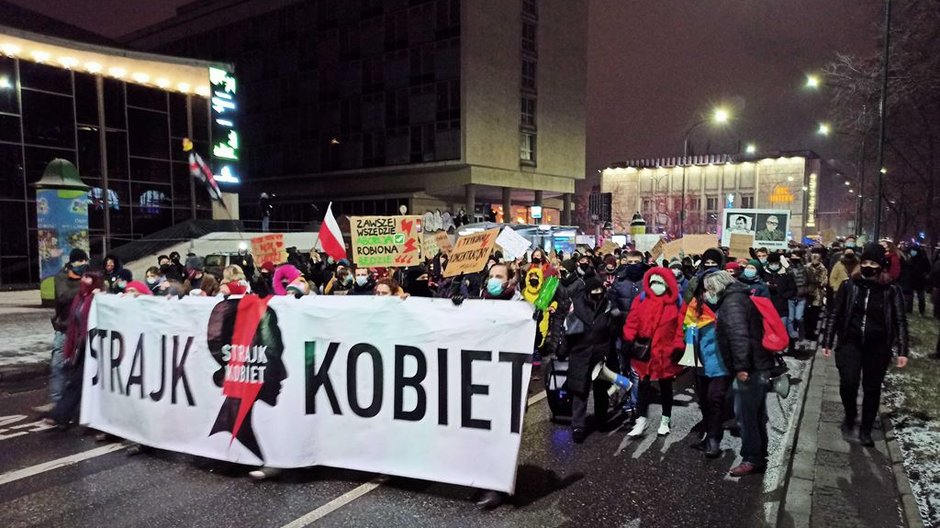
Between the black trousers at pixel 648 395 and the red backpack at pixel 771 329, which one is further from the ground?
the red backpack at pixel 771 329

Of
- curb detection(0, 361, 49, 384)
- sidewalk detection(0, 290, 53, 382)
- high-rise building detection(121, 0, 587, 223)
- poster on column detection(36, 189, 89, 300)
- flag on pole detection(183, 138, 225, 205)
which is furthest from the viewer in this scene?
high-rise building detection(121, 0, 587, 223)

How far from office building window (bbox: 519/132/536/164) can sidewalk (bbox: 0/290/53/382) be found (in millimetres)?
36949

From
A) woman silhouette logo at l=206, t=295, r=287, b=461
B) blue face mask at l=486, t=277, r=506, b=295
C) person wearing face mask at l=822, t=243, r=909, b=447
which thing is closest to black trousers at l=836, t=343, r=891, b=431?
person wearing face mask at l=822, t=243, r=909, b=447

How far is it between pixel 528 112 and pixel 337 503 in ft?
158

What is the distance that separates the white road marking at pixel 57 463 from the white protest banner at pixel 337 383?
0.17 metres

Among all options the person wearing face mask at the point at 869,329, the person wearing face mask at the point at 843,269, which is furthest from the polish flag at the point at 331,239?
the person wearing face mask at the point at 843,269

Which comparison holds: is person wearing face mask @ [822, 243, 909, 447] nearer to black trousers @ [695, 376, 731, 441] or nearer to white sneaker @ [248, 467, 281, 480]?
black trousers @ [695, 376, 731, 441]

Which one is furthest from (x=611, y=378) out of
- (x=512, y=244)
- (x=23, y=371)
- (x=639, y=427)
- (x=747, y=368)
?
(x=23, y=371)

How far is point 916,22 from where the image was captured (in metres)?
14.7

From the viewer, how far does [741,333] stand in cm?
528

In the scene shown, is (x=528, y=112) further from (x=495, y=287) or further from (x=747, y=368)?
(x=747, y=368)

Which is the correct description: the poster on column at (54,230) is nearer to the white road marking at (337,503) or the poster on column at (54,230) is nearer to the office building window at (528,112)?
the white road marking at (337,503)

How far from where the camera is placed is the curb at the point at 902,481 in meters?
4.14

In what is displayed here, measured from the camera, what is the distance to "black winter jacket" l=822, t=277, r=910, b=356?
568 cm
